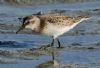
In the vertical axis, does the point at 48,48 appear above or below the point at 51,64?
above

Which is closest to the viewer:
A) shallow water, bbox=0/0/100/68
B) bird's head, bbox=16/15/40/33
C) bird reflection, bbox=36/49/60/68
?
bird reflection, bbox=36/49/60/68

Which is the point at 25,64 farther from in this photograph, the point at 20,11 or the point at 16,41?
the point at 20,11

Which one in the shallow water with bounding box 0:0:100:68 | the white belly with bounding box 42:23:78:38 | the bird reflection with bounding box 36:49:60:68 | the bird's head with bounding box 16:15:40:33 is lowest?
the bird reflection with bounding box 36:49:60:68

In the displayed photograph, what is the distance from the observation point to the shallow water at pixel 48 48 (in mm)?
9906

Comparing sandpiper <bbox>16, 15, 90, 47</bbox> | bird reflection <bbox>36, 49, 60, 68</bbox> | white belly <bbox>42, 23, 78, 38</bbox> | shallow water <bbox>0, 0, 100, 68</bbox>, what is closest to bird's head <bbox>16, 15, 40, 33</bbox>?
sandpiper <bbox>16, 15, 90, 47</bbox>

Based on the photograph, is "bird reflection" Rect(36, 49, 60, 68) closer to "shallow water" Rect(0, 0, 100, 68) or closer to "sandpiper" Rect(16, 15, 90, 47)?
"shallow water" Rect(0, 0, 100, 68)

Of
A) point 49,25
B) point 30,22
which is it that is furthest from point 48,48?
point 30,22

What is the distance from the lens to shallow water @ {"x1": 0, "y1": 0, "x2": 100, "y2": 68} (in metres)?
9.91

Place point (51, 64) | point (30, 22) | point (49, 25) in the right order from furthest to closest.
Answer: point (49, 25), point (30, 22), point (51, 64)

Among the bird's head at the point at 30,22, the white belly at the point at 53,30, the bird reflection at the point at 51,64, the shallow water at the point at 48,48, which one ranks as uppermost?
the bird's head at the point at 30,22

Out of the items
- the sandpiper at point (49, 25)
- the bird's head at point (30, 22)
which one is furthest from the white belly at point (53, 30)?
the bird's head at point (30, 22)

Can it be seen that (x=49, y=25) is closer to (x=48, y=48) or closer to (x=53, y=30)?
(x=53, y=30)

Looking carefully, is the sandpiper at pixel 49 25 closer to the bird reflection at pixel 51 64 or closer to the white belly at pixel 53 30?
the white belly at pixel 53 30

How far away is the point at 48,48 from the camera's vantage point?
11453mm
